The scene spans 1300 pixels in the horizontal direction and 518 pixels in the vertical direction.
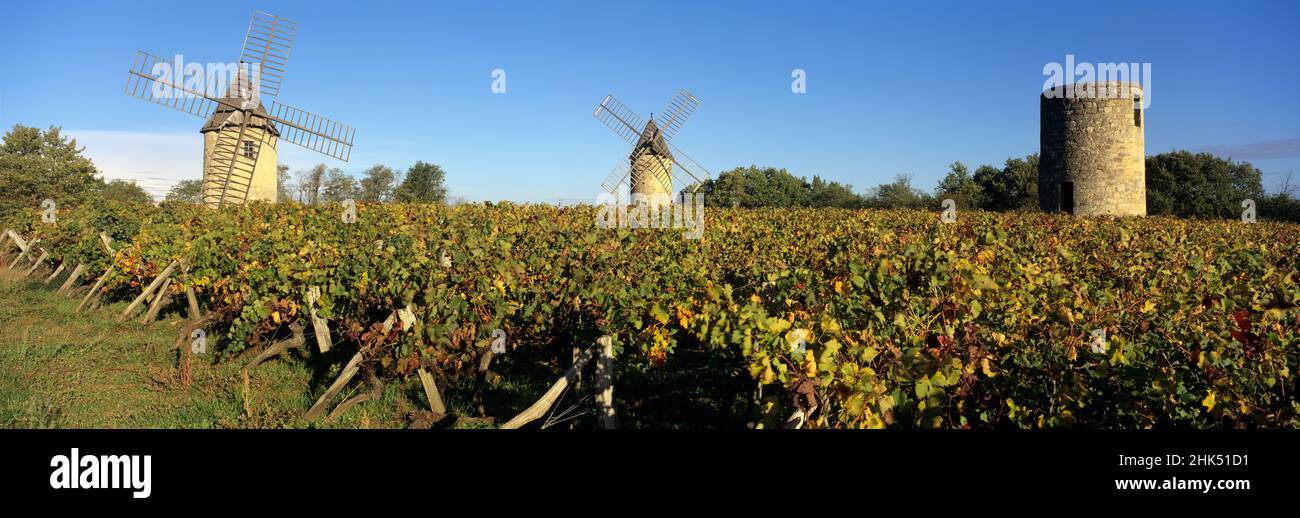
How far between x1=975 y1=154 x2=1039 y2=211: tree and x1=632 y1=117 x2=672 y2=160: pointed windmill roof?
16.8 m

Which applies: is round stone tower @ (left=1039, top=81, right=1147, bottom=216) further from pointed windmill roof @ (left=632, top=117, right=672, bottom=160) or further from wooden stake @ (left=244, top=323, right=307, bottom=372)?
wooden stake @ (left=244, top=323, right=307, bottom=372)

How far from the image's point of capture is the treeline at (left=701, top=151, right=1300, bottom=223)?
1268 inches

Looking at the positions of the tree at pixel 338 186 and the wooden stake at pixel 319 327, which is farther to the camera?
the tree at pixel 338 186

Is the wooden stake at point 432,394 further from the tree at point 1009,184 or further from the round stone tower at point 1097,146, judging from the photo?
the tree at point 1009,184

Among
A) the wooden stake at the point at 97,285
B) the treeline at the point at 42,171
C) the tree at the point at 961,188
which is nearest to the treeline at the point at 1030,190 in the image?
the tree at the point at 961,188

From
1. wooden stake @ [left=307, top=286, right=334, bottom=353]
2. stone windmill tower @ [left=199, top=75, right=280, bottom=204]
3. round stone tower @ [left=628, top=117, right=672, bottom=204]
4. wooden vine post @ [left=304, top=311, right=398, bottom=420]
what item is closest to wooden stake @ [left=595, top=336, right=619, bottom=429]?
wooden vine post @ [left=304, top=311, right=398, bottom=420]

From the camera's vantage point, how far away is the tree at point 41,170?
41.6 metres

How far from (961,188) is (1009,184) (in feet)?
12.8

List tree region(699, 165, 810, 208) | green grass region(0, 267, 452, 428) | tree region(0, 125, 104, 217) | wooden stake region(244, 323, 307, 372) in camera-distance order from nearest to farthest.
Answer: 1. green grass region(0, 267, 452, 428)
2. wooden stake region(244, 323, 307, 372)
3. tree region(0, 125, 104, 217)
4. tree region(699, 165, 810, 208)

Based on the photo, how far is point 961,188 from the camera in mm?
46281

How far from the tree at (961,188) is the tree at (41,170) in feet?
147
